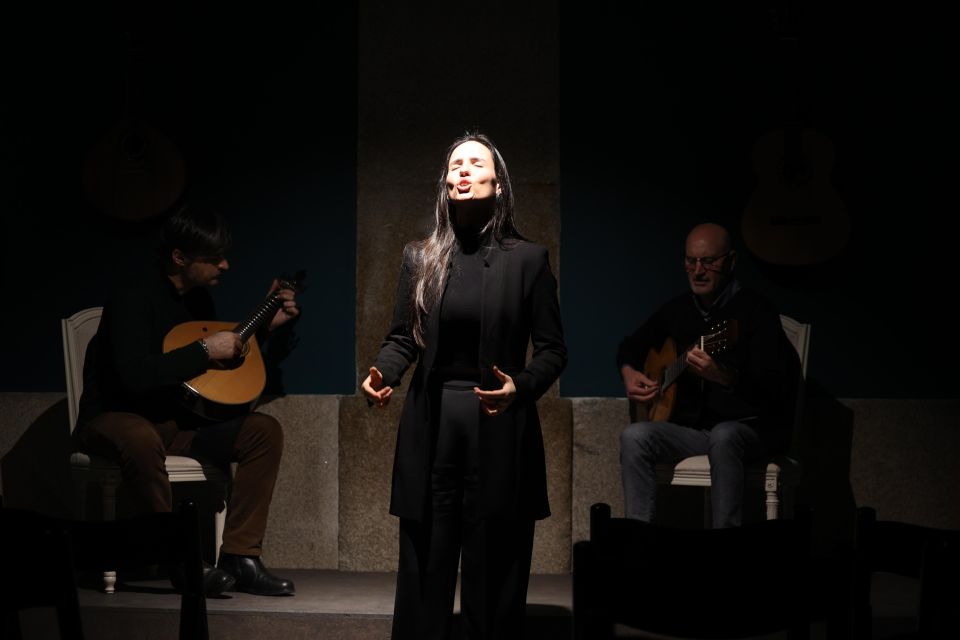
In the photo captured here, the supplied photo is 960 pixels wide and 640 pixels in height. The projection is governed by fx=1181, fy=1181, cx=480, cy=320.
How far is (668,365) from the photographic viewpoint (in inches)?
185

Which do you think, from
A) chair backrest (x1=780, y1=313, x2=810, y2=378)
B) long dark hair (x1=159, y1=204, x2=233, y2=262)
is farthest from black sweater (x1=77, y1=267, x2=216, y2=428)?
chair backrest (x1=780, y1=313, x2=810, y2=378)

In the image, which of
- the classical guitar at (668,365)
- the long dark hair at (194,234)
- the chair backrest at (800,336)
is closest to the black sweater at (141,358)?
the long dark hair at (194,234)

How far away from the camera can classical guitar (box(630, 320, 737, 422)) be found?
171 inches

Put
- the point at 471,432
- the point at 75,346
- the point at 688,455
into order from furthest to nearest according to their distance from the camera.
Answer: 1. the point at 75,346
2. the point at 688,455
3. the point at 471,432

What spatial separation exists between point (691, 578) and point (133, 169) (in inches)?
155

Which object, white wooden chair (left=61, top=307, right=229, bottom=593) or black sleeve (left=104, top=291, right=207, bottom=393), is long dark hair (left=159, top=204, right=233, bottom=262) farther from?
white wooden chair (left=61, top=307, right=229, bottom=593)

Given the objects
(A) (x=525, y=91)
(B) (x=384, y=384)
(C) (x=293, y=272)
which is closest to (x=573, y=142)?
(A) (x=525, y=91)

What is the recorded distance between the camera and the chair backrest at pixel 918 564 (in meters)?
1.98

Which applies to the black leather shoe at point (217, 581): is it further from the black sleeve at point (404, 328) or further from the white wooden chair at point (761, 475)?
the white wooden chair at point (761, 475)

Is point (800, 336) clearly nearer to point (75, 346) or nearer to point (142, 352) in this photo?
point (142, 352)

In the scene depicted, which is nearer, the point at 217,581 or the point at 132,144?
the point at 217,581

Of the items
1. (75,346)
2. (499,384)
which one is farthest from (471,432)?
(75,346)

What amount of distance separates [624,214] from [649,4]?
0.92 meters

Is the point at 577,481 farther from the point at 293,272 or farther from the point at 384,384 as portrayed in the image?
the point at 384,384
